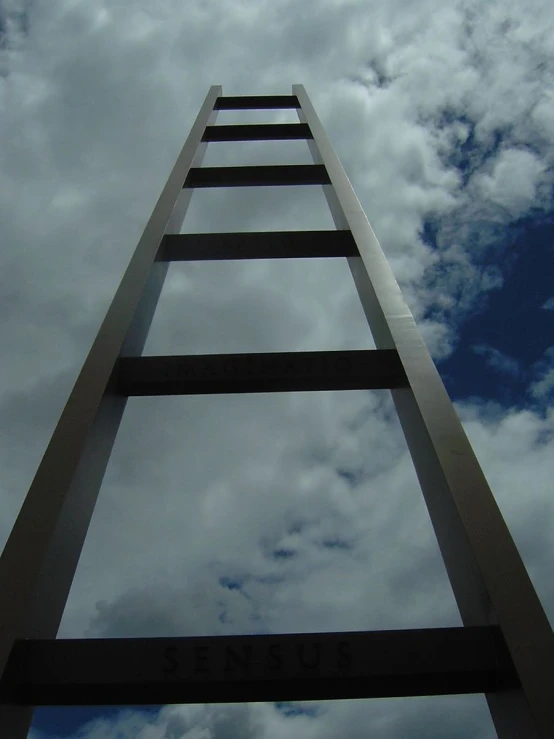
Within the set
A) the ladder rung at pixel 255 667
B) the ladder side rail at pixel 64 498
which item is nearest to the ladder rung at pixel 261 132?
the ladder side rail at pixel 64 498

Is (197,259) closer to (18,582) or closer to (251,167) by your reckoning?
(251,167)

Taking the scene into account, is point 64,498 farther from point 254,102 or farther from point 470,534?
point 254,102

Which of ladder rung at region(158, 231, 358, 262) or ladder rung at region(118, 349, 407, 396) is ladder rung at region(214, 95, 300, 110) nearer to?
ladder rung at region(158, 231, 358, 262)

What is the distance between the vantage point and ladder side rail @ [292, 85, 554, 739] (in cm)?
145

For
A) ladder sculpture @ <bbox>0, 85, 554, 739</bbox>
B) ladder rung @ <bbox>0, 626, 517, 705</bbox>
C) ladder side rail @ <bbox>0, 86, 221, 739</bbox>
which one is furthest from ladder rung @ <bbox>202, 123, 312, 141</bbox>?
ladder rung @ <bbox>0, 626, 517, 705</bbox>

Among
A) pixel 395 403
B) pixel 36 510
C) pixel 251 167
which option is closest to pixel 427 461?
pixel 395 403

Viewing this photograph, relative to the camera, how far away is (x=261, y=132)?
5.73 meters

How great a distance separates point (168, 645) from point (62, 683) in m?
0.23

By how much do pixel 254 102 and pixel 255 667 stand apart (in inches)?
247

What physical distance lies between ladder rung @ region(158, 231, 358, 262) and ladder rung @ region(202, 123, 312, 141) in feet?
8.05

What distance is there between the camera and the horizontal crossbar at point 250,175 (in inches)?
181

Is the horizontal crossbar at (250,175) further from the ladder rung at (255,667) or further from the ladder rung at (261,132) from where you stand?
the ladder rung at (255,667)

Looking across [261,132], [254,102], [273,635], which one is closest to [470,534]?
[273,635]

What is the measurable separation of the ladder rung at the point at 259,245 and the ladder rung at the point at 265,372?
41.0 inches
